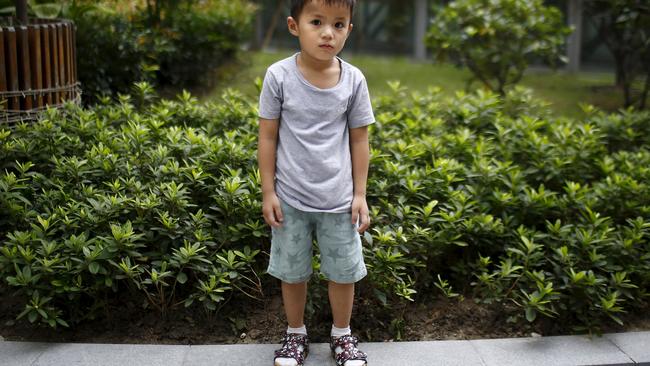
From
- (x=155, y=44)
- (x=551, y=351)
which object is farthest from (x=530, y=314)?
(x=155, y=44)

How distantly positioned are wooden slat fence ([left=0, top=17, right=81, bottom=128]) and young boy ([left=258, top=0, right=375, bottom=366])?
8.09 feet

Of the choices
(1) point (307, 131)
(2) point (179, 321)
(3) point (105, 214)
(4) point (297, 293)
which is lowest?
(2) point (179, 321)

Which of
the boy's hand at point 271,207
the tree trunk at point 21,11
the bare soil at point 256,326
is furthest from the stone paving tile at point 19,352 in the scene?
the tree trunk at point 21,11

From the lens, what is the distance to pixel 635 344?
3.77m

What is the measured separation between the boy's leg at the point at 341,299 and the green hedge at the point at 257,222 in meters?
0.30

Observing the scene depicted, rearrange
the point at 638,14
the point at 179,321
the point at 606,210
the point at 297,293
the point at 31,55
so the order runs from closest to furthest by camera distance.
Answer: the point at 297,293 < the point at 179,321 < the point at 606,210 < the point at 31,55 < the point at 638,14

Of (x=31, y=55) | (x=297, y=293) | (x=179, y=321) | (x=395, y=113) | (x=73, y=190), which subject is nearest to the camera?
(x=297, y=293)

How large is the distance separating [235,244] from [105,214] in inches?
26.7

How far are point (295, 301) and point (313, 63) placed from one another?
3.54 feet

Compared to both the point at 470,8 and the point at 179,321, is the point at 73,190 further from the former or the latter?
the point at 470,8

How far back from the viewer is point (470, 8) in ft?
27.7

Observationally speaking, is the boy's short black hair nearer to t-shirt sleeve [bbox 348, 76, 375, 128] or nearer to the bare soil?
t-shirt sleeve [bbox 348, 76, 375, 128]

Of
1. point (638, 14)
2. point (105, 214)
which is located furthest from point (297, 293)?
point (638, 14)

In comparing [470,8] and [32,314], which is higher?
[470,8]
